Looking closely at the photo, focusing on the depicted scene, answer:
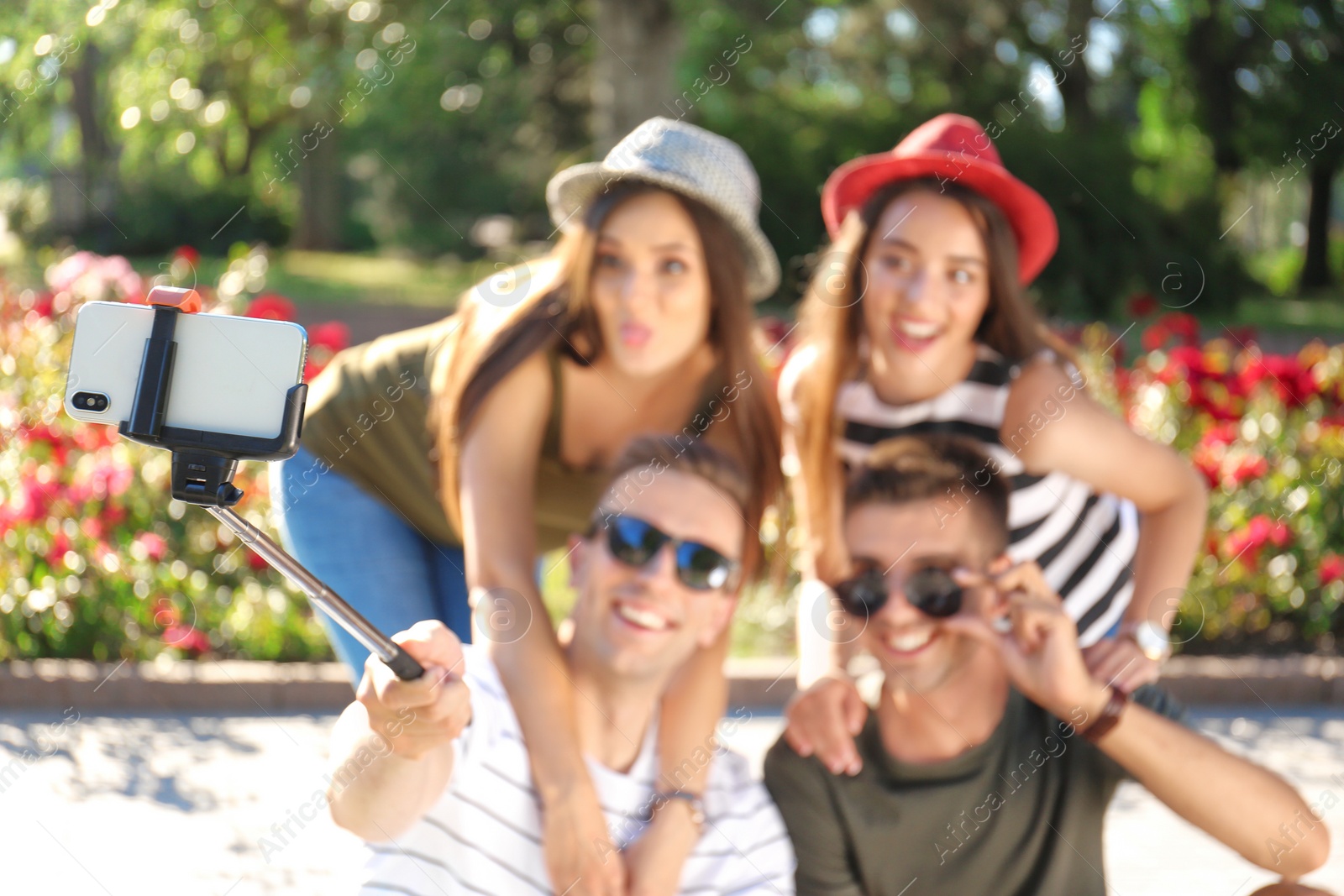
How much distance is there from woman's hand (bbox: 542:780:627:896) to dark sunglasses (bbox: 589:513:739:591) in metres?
0.44

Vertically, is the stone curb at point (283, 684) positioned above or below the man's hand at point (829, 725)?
below

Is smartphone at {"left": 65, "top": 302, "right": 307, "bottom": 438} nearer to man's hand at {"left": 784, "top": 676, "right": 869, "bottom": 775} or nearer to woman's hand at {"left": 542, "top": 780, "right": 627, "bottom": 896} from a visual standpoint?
woman's hand at {"left": 542, "top": 780, "right": 627, "bottom": 896}

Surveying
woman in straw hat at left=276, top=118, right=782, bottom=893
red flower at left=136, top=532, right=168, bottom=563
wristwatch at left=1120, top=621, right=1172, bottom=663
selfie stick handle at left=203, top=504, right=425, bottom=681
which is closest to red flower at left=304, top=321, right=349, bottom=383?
red flower at left=136, top=532, right=168, bottom=563

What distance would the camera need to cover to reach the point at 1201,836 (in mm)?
4184

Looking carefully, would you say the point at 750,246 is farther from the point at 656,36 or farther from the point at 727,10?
the point at 727,10

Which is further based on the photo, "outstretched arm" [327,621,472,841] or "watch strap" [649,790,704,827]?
"watch strap" [649,790,704,827]

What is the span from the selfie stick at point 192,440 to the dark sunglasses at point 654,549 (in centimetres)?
132

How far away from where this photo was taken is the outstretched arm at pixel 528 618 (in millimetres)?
2346

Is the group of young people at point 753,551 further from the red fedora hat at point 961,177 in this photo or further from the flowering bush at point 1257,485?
the flowering bush at point 1257,485

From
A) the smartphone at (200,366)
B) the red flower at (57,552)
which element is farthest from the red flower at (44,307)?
the smartphone at (200,366)

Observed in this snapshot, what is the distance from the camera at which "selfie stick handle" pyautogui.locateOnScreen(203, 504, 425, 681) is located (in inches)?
47.1

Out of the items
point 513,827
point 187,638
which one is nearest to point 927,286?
point 513,827

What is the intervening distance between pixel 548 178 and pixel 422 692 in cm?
2154

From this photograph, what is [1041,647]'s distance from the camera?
231 centimetres
